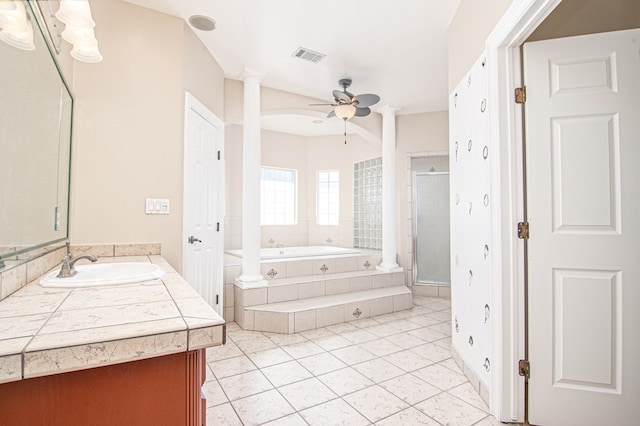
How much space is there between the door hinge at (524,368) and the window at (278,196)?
4.63 m

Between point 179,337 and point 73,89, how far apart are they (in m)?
2.12

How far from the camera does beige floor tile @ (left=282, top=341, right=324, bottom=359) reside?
2520 millimetres

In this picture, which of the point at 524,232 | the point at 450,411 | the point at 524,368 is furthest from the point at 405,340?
the point at 524,232

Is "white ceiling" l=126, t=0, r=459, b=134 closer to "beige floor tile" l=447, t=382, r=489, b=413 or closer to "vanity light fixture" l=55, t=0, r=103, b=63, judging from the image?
"vanity light fixture" l=55, t=0, r=103, b=63

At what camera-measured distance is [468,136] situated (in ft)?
6.89

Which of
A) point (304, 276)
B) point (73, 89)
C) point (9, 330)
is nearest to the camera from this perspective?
point (9, 330)

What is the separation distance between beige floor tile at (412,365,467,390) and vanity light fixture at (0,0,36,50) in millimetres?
2656

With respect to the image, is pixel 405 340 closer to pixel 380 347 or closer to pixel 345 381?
pixel 380 347

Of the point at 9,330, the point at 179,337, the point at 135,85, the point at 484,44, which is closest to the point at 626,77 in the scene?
the point at 484,44

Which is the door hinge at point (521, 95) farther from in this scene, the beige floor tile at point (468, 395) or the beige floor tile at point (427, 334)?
the beige floor tile at point (427, 334)

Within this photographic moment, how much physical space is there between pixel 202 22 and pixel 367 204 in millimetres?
3703

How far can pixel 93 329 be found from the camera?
2.46 feet

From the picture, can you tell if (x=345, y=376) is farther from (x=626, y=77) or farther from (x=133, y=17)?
(x=133, y=17)

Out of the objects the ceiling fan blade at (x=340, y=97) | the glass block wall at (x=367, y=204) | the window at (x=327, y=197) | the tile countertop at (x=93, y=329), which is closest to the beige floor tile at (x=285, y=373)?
the tile countertop at (x=93, y=329)
